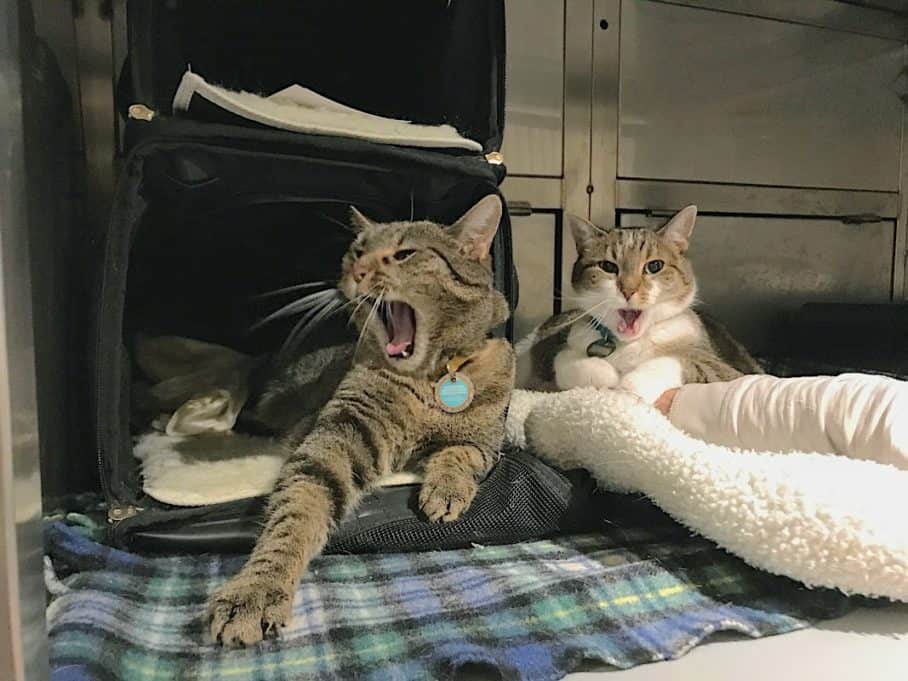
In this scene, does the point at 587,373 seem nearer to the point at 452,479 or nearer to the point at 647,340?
the point at 647,340

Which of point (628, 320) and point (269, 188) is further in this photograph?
point (628, 320)

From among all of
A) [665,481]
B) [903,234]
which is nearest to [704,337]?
[665,481]

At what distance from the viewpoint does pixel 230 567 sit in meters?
0.99

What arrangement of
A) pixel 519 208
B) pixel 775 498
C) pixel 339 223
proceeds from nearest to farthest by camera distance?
pixel 775 498 < pixel 339 223 < pixel 519 208

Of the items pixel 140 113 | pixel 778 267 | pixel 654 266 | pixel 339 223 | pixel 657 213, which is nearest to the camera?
pixel 140 113

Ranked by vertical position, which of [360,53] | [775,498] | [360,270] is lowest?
[775,498]

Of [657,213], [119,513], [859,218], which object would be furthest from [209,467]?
[859,218]

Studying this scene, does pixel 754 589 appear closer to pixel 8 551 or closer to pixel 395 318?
pixel 395 318

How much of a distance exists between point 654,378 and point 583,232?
0.34 m

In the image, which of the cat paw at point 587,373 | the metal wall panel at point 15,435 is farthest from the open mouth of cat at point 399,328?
the metal wall panel at point 15,435

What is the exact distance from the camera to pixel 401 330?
4.15ft

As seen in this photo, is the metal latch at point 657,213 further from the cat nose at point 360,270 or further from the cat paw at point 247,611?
the cat paw at point 247,611

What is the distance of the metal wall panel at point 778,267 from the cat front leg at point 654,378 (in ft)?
2.25

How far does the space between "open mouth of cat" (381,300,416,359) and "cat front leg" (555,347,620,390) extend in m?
0.38
